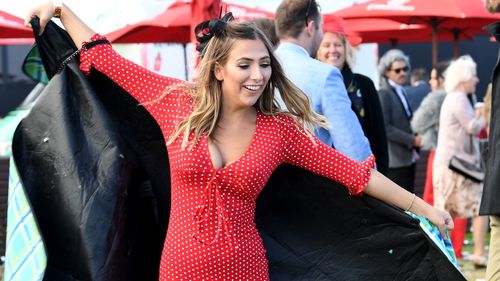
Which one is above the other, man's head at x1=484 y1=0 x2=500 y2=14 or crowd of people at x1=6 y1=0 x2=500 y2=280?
man's head at x1=484 y1=0 x2=500 y2=14

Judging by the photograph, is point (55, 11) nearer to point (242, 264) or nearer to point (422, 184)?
point (242, 264)

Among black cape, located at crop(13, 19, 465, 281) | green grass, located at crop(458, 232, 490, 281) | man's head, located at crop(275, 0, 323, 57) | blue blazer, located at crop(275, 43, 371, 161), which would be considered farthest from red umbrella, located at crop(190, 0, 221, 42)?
black cape, located at crop(13, 19, 465, 281)

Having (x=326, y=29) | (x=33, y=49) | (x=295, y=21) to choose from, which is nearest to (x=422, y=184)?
(x=326, y=29)

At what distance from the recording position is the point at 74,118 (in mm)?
4523

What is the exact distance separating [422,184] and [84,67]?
26.4 feet

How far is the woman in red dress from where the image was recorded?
394 centimetres

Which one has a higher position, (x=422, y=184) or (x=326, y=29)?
(x=326, y=29)

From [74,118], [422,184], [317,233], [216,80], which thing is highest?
[216,80]

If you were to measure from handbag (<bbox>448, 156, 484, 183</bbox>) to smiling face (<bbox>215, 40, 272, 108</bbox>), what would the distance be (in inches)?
228

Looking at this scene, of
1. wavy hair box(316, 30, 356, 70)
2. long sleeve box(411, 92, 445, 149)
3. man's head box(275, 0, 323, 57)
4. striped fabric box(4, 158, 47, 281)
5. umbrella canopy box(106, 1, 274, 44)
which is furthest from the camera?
umbrella canopy box(106, 1, 274, 44)

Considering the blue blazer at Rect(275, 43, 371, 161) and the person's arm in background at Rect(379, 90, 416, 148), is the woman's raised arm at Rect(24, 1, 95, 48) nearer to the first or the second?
the blue blazer at Rect(275, 43, 371, 161)

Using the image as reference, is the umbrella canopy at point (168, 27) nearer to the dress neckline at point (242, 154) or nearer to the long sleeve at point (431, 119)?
the long sleeve at point (431, 119)

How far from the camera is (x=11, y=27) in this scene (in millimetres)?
11719

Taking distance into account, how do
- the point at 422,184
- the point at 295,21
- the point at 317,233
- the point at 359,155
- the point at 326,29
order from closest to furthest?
1. the point at 317,233
2. the point at 359,155
3. the point at 295,21
4. the point at 326,29
5. the point at 422,184
